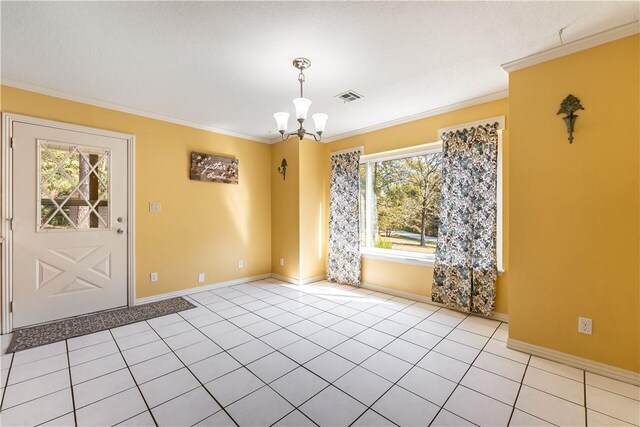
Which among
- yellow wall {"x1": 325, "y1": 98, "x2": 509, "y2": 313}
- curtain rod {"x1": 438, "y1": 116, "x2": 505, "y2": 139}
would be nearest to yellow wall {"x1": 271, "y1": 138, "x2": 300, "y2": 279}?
yellow wall {"x1": 325, "y1": 98, "x2": 509, "y2": 313}

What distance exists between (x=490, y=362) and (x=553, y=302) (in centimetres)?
74

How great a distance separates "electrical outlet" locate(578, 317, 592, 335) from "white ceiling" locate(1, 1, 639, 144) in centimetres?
222

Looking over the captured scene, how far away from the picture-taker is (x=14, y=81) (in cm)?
285

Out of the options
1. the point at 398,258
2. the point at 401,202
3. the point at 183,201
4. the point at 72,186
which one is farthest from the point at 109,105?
the point at 398,258

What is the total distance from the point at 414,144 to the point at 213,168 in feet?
10.0

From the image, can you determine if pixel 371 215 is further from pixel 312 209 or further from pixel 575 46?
pixel 575 46

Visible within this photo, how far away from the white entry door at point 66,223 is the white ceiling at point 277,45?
0.64 metres

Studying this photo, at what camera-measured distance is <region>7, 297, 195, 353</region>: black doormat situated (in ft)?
8.70

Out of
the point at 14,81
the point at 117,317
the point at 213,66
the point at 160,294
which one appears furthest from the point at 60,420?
the point at 14,81

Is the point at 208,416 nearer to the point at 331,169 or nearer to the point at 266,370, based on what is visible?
the point at 266,370

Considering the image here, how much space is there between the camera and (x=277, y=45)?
87.6 inches

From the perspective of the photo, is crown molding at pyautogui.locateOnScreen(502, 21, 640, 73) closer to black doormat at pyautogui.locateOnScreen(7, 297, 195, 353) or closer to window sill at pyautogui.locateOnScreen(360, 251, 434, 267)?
window sill at pyautogui.locateOnScreen(360, 251, 434, 267)

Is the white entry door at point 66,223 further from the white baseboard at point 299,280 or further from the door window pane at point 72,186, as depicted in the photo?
the white baseboard at point 299,280

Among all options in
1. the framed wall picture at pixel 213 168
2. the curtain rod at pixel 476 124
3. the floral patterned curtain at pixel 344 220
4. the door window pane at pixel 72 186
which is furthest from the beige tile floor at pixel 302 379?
the curtain rod at pixel 476 124
